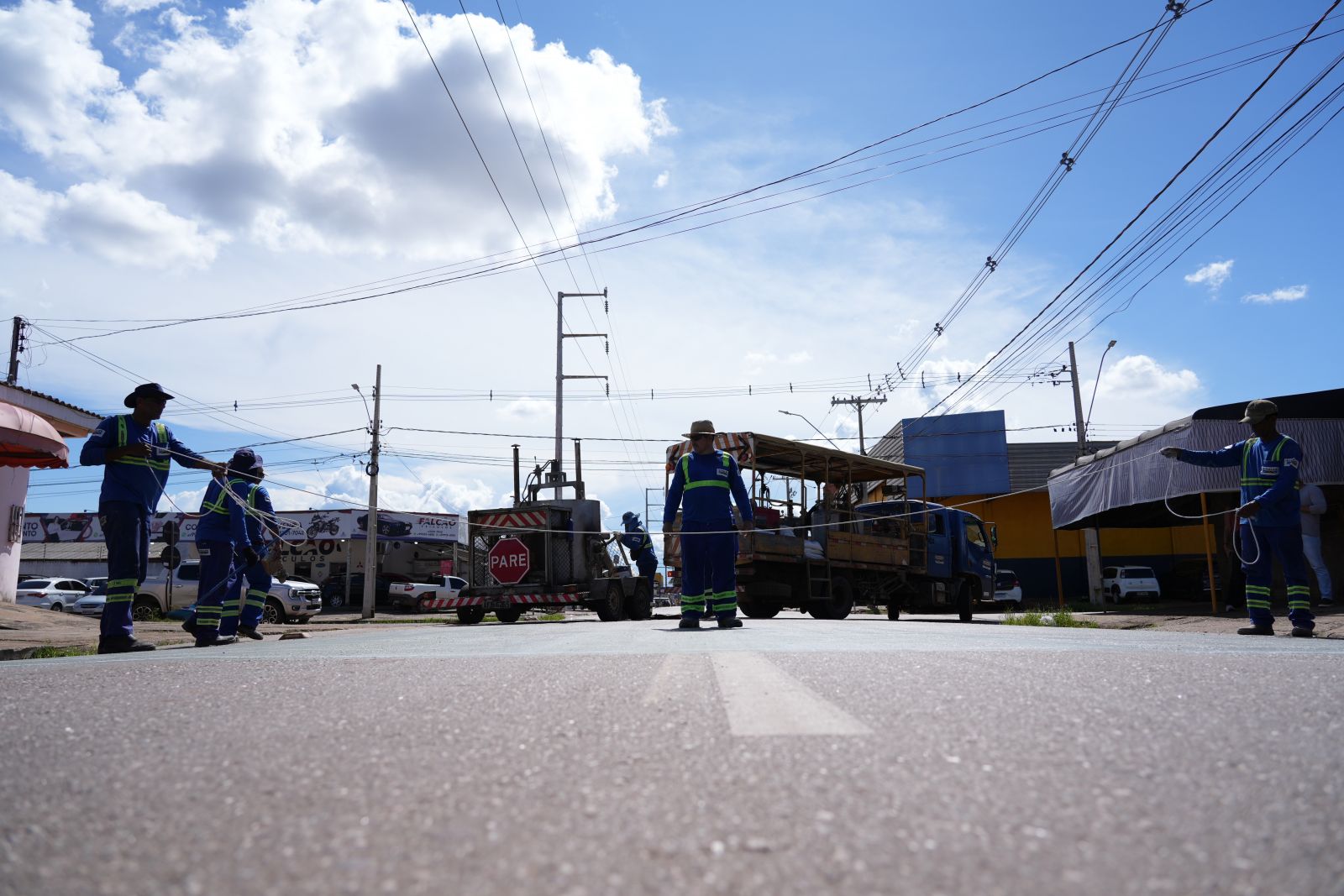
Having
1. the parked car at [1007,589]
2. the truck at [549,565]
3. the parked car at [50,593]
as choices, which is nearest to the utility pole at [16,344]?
the parked car at [50,593]

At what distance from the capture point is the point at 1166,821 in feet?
5.58

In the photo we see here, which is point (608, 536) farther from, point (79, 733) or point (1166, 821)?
point (1166, 821)

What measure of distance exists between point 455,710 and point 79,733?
1.05 m

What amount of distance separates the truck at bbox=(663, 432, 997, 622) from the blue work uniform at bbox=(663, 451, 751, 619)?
521 cm

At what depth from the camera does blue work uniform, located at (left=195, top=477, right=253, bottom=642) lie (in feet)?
28.0

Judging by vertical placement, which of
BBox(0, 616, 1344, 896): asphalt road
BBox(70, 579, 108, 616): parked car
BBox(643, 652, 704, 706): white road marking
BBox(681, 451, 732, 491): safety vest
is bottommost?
BBox(0, 616, 1344, 896): asphalt road

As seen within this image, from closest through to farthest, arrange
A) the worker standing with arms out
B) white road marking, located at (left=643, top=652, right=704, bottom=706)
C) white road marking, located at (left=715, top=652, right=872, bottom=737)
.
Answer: white road marking, located at (left=715, top=652, right=872, bottom=737)
white road marking, located at (left=643, top=652, right=704, bottom=706)
the worker standing with arms out

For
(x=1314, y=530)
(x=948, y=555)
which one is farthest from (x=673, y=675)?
(x=948, y=555)

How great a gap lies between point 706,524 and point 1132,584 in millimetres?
27439

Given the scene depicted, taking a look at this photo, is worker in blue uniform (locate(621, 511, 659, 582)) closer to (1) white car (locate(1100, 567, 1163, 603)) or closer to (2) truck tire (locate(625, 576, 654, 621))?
(2) truck tire (locate(625, 576, 654, 621))

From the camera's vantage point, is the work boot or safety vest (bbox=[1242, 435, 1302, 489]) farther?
safety vest (bbox=[1242, 435, 1302, 489])

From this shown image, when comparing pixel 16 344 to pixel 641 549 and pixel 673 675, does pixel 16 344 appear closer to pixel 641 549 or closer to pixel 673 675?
pixel 641 549

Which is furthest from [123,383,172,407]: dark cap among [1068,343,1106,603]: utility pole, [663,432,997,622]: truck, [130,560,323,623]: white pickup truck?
[1068,343,1106,603]: utility pole

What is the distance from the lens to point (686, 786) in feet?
6.48
